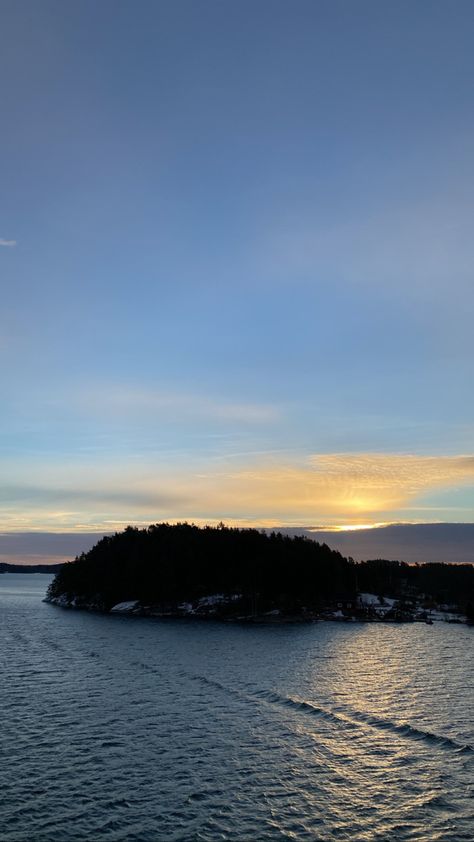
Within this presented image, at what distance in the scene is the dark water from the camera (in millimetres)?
38000

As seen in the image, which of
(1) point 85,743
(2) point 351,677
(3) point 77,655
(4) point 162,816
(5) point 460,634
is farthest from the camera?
(5) point 460,634

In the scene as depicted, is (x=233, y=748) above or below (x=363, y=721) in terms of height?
above

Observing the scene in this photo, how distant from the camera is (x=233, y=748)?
52.2 metres

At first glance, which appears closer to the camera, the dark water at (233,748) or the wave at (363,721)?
the dark water at (233,748)

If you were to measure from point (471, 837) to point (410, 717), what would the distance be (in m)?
30.6

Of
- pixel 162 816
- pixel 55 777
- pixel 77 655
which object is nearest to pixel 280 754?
pixel 162 816

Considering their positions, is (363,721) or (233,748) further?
(363,721)

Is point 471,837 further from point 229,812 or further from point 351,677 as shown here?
point 351,677

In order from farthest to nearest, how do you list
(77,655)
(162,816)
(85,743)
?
1. (77,655)
2. (85,743)
3. (162,816)

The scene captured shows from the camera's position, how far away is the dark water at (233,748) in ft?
125

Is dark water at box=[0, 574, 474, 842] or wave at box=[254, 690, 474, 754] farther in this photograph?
wave at box=[254, 690, 474, 754]

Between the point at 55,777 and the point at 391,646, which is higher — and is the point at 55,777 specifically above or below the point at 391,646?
above

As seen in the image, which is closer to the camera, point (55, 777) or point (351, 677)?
point (55, 777)

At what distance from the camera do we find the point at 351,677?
9050cm
